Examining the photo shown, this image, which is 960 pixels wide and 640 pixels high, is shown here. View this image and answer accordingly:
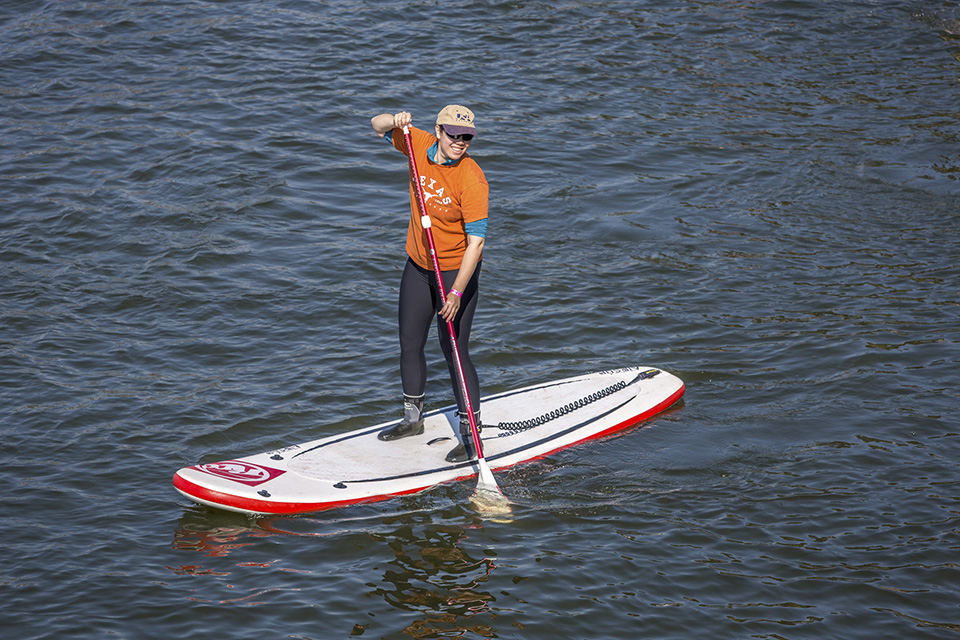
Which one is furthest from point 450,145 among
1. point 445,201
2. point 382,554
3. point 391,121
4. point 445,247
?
point 382,554

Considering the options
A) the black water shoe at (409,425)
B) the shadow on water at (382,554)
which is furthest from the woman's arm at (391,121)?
the shadow on water at (382,554)

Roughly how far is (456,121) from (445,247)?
3.02ft

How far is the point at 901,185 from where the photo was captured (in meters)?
12.2

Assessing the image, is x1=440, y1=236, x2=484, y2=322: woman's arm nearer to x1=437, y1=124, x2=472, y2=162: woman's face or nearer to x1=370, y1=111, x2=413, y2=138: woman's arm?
x1=437, y1=124, x2=472, y2=162: woman's face

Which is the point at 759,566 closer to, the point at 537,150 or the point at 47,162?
the point at 537,150

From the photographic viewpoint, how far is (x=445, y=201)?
630 centimetres

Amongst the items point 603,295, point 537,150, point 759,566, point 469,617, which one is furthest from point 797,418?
point 537,150

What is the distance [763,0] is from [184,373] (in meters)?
15.2

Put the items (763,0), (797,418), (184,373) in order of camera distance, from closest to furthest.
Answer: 1. (797,418)
2. (184,373)
3. (763,0)

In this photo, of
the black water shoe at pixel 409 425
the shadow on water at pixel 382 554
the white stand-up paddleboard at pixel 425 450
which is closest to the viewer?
the shadow on water at pixel 382 554

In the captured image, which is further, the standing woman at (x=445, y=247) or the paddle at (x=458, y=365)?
the paddle at (x=458, y=365)

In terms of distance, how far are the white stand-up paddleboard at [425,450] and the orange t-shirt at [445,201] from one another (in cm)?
155

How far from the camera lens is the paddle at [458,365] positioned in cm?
640

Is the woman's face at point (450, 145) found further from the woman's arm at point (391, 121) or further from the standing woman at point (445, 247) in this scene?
the woman's arm at point (391, 121)
